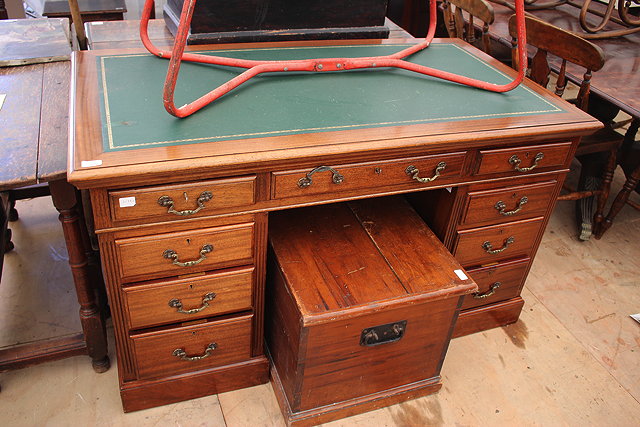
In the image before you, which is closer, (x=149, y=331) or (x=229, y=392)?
(x=149, y=331)

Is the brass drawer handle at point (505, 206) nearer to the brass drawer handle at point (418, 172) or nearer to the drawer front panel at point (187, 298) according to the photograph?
the brass drawer handle at point (418, 172)

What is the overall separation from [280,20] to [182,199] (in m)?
0.94

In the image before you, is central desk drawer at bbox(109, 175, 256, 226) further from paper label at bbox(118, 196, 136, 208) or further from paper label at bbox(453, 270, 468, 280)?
paper label at bbox(453, 270, 468, 280)

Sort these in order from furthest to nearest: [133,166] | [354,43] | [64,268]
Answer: [64,268] → [354,43] → [133,166]

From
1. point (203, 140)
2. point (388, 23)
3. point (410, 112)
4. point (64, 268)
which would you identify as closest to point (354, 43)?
point (388, 23)

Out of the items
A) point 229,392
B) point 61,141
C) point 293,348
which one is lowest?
point 229,392

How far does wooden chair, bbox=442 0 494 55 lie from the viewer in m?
2.65

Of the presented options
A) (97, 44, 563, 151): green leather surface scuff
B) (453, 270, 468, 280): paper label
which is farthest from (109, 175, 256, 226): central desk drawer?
(453, 270, 468, 280): paper label

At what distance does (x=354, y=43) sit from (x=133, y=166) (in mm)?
1137

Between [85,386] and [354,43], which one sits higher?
[354,43]

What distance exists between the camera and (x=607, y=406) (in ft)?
6.64

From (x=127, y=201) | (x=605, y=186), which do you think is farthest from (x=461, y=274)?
(x=605, y=186)

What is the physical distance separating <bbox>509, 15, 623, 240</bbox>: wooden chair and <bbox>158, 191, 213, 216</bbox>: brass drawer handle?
154cm

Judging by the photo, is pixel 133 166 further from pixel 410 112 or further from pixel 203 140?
pixel 410 112
